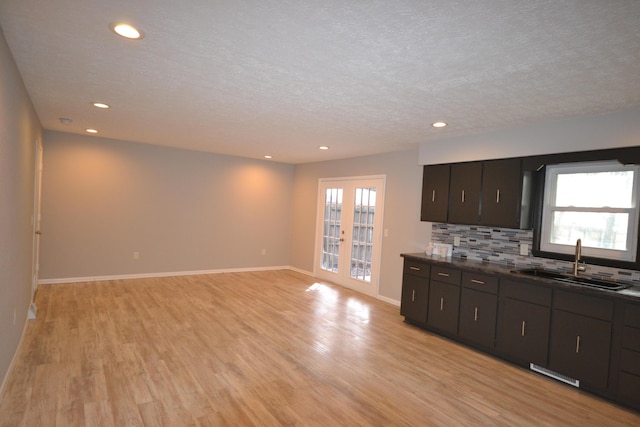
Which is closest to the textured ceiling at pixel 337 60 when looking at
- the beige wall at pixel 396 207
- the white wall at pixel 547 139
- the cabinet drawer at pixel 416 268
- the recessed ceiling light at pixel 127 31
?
the recessed ceiling light at pixel 127 31

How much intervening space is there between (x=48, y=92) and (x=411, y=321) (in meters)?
4.80

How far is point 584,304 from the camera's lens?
9.95ft

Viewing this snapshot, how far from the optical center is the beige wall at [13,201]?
2.39m

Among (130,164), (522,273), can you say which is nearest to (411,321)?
(522,273)

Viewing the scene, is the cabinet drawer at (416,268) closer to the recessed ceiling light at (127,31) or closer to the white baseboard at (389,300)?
the white baseboard at (389,300)

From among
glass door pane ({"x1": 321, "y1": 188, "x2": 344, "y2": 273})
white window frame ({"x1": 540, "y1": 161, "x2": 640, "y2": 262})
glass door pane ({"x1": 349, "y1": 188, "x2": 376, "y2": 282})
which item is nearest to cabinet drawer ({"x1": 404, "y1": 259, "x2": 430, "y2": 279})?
white window frame ({"x1": 540, "y1": 161, "x2": 640, "y2": 262})

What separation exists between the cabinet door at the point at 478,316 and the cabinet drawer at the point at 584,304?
1.97 ft

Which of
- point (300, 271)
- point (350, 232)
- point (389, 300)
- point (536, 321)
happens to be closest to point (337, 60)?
point (536, 321)

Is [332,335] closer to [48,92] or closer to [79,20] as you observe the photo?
[79,20]

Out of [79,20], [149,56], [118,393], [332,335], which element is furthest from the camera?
[332,335]

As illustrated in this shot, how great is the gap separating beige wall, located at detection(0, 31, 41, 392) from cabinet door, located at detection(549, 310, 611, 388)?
4475 mm

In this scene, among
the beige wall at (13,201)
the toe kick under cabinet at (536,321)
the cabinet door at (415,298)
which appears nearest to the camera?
the beige wall at (13,201)

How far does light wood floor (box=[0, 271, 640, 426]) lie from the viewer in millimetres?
2465

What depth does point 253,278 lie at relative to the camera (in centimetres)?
683
